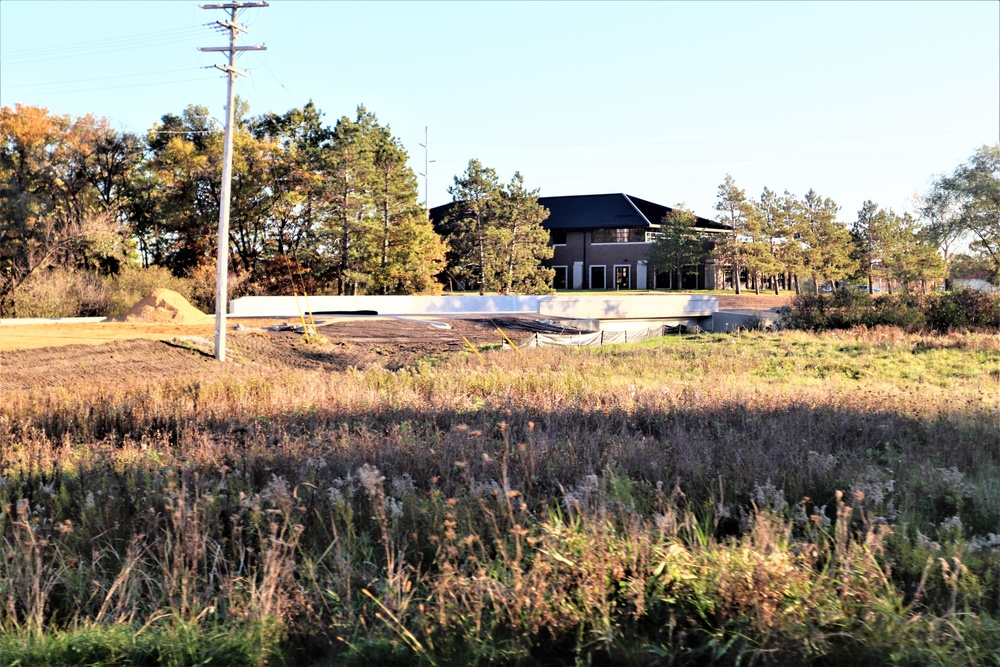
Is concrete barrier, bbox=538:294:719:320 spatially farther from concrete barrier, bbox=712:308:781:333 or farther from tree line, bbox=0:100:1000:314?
tree line, bbox=0:100:1000:314

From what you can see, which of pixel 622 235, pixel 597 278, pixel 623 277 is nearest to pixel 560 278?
pixel 597 278

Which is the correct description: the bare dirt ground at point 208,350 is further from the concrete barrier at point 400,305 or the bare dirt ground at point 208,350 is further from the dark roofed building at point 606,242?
the dark roofed building at point 606,242

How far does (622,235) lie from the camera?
201 ft

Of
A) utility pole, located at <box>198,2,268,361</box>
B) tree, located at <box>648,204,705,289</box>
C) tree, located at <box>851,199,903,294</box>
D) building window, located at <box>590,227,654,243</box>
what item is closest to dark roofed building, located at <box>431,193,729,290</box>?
building window, located at <box>590,227,654,243</box>

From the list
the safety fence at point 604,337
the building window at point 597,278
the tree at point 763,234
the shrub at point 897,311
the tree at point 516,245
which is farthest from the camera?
the building window at point 597,278

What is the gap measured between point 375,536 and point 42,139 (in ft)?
126

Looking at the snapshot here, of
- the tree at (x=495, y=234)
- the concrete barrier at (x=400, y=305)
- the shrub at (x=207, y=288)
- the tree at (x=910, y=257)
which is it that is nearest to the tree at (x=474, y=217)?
the tree at (x=495, y=234)

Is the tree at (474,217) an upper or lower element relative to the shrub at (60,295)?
upper

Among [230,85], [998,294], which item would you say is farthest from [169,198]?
[998,294]

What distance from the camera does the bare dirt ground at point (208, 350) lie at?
15.7 metres

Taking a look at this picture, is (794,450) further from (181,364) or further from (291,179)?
(291,179)

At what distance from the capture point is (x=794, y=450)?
676cm

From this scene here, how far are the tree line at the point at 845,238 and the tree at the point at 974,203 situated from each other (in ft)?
0.17

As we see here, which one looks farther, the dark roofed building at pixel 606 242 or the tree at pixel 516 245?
the dark roofed building at pixel 606 242
